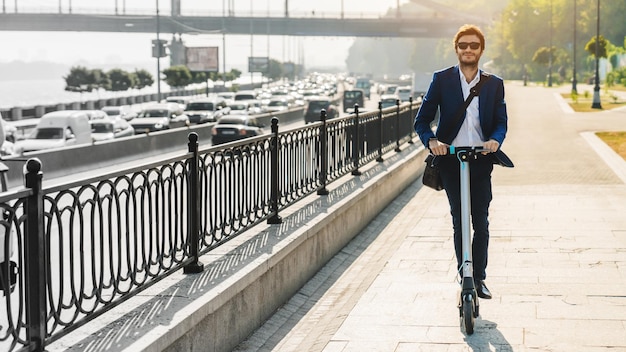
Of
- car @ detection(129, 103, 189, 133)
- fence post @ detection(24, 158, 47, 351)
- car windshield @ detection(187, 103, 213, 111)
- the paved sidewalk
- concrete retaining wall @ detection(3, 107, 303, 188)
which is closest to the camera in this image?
fence post @ detection(24, 158, 47, 351)

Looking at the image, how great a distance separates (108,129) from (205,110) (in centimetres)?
1967

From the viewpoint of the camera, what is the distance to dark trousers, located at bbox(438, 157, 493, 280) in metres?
7.30

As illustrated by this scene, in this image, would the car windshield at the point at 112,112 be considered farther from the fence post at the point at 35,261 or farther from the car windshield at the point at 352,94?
the fence post at the point at 35,261

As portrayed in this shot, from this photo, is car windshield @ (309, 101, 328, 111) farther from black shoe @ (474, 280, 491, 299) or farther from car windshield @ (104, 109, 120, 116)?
black shoe @ (474, 280, 491, 299)

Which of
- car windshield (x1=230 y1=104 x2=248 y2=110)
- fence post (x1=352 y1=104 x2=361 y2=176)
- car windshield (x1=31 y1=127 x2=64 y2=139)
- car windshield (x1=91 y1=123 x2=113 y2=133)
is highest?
fence post (x1=352 y1=104 x2=361 y2=176)

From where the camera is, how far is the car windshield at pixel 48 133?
32.8m

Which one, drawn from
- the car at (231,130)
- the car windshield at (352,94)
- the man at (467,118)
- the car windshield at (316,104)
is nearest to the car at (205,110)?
the car windshield at (316,104)

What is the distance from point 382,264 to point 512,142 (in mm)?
19033

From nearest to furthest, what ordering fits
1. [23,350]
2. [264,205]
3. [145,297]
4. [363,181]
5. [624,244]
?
[23,350] → [145,297] → [264,205] → [624,244] → [363,181]

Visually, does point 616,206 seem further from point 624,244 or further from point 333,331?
point 333,331

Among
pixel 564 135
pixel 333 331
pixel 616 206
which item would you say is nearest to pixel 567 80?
pixel 564 135

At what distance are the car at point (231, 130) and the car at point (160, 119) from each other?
5254 millimetres

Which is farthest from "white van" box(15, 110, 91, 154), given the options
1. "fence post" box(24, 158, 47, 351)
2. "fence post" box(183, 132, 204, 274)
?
"fence post" box(24, 158, 47, 351)

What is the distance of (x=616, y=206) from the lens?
46.5 feet
